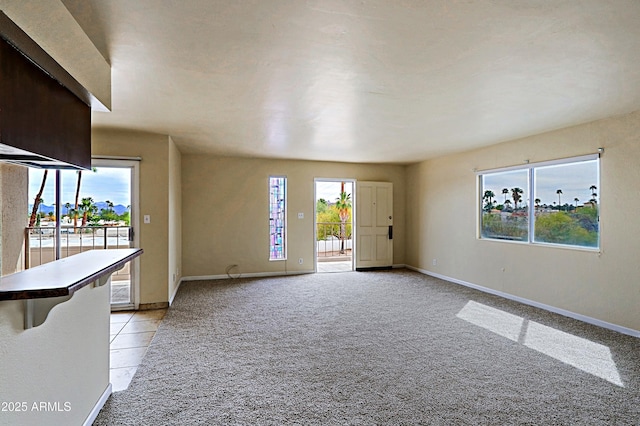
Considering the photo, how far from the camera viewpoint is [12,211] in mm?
2846

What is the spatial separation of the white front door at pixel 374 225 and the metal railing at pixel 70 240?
467cm

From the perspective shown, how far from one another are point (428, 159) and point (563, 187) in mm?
2879

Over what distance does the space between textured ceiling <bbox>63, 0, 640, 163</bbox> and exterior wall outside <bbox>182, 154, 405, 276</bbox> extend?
87.2 inches


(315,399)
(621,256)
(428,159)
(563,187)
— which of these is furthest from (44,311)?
(428,159)

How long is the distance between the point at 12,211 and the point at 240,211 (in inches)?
162

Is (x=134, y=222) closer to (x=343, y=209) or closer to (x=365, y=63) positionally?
(x=365, y=63)

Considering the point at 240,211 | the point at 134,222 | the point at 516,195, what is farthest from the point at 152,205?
the point at 516,195

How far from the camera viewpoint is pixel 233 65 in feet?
8.42

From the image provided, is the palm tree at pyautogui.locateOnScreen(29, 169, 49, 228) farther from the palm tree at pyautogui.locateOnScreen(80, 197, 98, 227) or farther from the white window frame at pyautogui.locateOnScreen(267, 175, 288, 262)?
the white window frame at pyautogui.locateOnScreen(267, 175, 288, 262)

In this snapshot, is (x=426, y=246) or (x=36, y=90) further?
(x=426, y=246)

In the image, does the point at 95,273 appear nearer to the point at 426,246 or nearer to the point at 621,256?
the point at 621,256

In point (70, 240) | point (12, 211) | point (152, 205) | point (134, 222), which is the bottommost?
point (70, 240)

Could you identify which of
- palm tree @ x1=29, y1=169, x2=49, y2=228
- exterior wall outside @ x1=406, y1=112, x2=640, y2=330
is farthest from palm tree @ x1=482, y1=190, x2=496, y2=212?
palm tree @ x1=29, y1=169, x2=49, y2=228

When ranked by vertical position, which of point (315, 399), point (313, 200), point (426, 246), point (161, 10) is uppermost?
point (161, 10)
